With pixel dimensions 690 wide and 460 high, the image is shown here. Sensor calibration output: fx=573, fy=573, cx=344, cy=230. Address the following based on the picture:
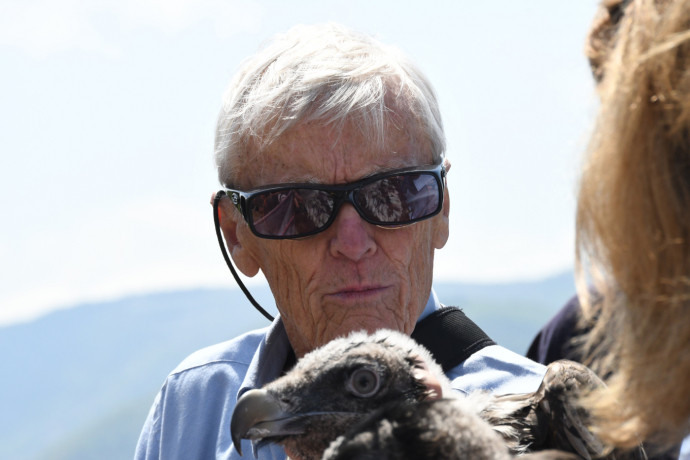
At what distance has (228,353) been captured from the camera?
3195 mm

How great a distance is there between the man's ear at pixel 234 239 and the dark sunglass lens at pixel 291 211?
0.37m

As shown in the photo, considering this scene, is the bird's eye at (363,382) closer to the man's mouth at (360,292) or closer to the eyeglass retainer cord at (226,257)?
the man's mouth at (360,292)

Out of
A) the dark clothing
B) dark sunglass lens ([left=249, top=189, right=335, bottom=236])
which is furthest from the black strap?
the dark clothing

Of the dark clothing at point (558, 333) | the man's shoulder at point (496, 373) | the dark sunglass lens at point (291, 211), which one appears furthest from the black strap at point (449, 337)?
the dark clothing at point (558, 333)

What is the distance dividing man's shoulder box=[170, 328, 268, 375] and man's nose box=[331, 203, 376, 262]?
3.33 feet

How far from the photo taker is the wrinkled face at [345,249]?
254cm

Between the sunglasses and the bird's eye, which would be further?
the sunglasses

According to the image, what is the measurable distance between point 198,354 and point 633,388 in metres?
2.62

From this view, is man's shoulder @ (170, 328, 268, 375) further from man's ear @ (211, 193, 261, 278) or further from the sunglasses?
the sunglasses

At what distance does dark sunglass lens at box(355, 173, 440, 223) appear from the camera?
2.52 metres

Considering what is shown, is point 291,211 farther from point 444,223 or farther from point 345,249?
point 444,223

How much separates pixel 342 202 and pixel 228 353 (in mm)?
1237

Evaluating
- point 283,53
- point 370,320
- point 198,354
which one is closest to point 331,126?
point 283,53

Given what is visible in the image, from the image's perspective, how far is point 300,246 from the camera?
2.65 meters
